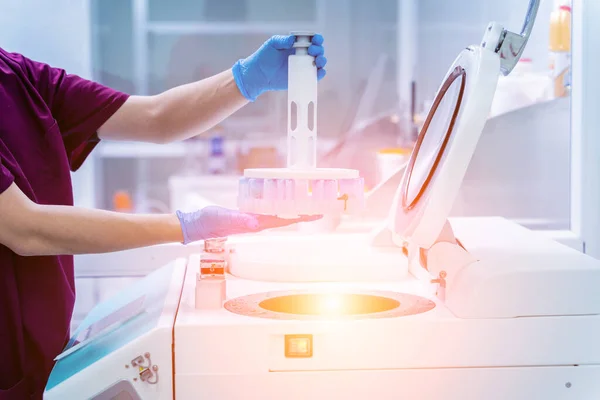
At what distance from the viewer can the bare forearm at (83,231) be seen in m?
1.17

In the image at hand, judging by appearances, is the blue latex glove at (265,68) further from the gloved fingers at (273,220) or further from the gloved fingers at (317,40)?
the gloved fingers at (273,220)

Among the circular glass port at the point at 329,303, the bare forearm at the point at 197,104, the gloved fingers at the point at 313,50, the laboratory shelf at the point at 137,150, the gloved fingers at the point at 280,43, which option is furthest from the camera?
the laboratory shelf at the point at 137,150

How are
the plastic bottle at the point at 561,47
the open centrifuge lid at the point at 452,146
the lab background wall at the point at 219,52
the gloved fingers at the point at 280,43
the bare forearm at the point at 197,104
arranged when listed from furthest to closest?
the lab background wall at the point at 219,52 → the plastic bottle at the point at 561,47 → the bare forearm at the point at 197,104 → the gloved fingers at the point at 280,43 → the open centrifuge lid at the point at 452,146

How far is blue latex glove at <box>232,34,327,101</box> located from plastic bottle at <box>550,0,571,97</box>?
1.07m

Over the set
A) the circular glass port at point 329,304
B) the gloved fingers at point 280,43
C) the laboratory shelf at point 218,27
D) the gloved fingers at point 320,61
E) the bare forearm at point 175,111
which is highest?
the laboratory shelf at point 218,27

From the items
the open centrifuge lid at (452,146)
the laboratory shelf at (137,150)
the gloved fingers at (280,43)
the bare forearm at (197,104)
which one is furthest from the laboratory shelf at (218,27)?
the open centrifuge lid at (452,146)

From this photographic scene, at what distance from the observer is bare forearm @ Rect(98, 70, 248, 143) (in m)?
1.57

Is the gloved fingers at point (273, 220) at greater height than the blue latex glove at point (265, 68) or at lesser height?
lesser

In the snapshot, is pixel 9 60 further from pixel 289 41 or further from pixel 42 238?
pixel 289 41

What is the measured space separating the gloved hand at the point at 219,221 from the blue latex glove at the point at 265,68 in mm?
384

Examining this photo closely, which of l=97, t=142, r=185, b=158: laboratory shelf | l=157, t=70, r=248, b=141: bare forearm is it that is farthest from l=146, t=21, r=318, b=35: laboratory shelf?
l=157, t=70, r=248, b=141: bare forearm

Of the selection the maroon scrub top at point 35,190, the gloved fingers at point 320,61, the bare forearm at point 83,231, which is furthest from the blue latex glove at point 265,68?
the bare forearm at point 83,231

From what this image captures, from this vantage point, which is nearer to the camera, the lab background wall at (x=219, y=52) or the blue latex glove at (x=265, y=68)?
the blue latex glove at (x=265, y=68)

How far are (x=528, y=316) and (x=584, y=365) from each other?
116 mm
